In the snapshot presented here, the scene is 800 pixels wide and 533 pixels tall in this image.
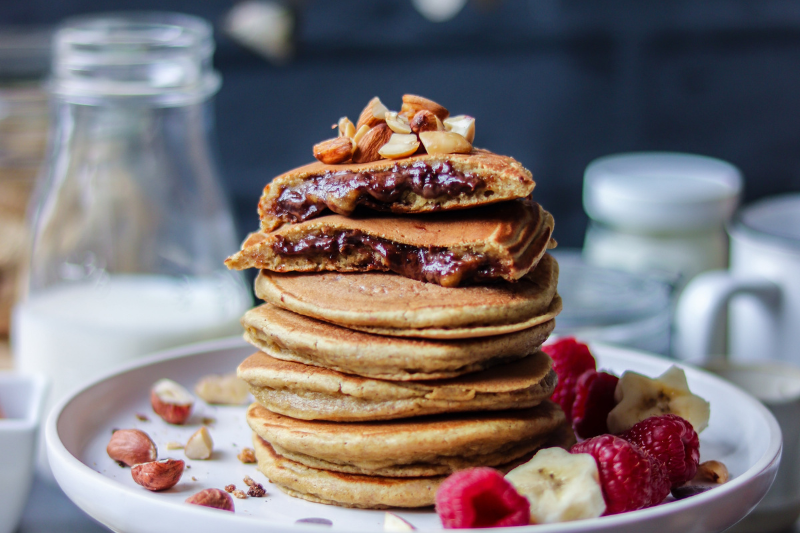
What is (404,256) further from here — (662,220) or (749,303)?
(662,220)

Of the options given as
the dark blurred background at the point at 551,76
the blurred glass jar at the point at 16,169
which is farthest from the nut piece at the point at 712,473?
the dark blurred background at the point at 551,76

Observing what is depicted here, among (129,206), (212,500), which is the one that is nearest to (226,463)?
(212,500)

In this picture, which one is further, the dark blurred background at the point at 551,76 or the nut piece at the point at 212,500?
the dark blurred background at the point at 551,76

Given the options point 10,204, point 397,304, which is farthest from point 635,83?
point 397,304

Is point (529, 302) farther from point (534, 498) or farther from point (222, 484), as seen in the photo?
point (222, 484)

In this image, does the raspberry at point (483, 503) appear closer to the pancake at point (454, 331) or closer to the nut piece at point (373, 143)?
the pancake at point (454, 331)

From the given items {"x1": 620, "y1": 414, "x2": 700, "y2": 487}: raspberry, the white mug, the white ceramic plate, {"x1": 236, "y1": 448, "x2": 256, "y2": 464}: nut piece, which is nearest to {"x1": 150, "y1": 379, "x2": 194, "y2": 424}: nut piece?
the white ceramic plate

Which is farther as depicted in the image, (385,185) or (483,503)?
(385,185)
